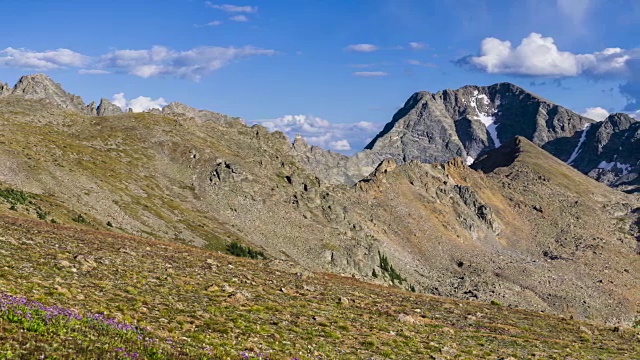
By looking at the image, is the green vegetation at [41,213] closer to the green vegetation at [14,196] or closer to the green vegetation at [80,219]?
the green vegetation at [14,196]

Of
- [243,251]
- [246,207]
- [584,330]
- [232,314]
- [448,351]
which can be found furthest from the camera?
[246,207]

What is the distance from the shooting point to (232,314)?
3244cm

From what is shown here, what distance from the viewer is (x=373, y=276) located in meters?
125

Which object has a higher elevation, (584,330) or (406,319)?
(406,319)

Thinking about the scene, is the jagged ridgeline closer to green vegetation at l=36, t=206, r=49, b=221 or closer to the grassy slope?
green vegetation at l=36, t=206, r=49, b=221

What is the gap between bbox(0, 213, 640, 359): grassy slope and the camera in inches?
906

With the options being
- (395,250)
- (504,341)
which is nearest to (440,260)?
(395,250)

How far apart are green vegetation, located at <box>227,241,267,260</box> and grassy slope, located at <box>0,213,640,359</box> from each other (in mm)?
40950

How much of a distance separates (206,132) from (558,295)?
107216mm

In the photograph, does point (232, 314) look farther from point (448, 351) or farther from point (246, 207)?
point (246, 207)

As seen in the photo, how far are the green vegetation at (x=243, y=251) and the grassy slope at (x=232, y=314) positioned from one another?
41.0 metres

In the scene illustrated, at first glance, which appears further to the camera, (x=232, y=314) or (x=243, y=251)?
(x=243, y=251)

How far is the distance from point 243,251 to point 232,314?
2682 inches

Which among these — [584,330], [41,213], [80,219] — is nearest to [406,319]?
[584,330]
